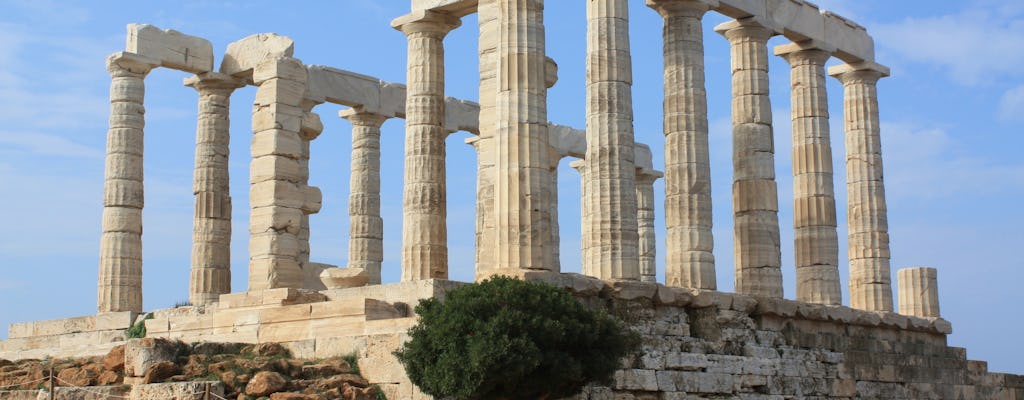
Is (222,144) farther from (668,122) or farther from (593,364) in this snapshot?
(593,364)

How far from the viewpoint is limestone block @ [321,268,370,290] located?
31.0m

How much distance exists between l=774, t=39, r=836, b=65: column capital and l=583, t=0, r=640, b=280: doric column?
327 inches

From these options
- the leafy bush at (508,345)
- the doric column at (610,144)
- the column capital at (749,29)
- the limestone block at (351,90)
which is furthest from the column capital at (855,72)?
the leafy bush at (508,345)

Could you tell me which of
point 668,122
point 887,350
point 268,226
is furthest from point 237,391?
point 887,350

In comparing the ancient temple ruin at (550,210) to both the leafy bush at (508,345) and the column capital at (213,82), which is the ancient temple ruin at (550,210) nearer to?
the column capital at (213,82)

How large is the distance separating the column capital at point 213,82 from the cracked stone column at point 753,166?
1289 centimetres

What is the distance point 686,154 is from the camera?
36125mm

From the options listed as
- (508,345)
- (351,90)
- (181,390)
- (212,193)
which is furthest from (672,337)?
(351,90)

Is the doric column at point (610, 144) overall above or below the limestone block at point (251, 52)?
below

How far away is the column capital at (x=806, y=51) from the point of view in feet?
132

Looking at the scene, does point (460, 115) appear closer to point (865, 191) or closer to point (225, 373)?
point (865, 191)

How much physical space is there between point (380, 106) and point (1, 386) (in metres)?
19.3

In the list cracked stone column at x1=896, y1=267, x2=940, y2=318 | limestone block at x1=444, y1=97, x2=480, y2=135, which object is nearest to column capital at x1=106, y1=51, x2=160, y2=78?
limestone block at x1=444, y1=97, x2=480, y2=135

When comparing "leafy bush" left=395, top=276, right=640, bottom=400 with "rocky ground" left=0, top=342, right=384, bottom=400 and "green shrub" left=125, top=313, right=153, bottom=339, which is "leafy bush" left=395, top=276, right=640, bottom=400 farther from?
"green shrub" left=125, top=313, right=153, bottom=339
